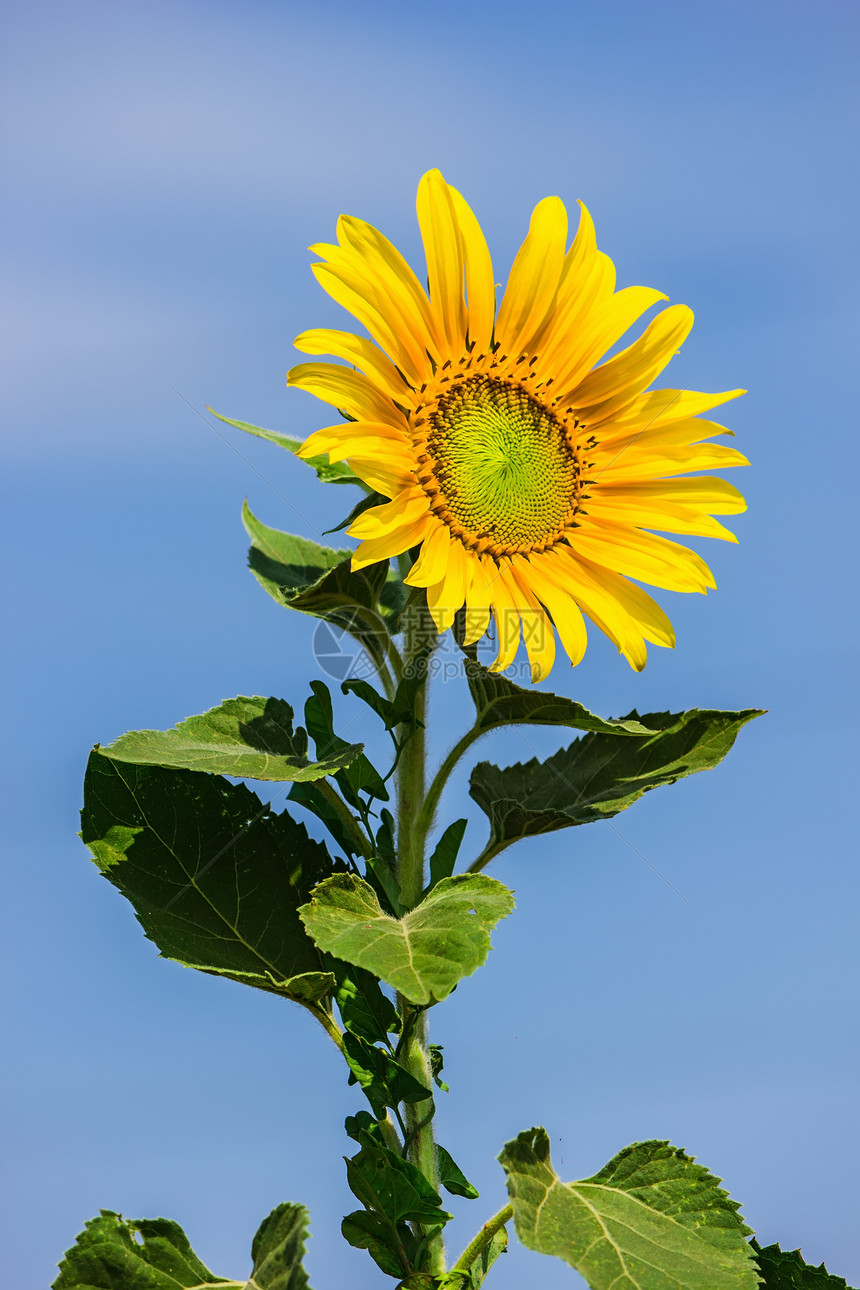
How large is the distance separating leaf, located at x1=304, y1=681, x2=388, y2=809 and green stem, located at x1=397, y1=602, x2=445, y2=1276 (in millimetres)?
48

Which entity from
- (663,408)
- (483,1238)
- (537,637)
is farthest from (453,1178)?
(663,408)

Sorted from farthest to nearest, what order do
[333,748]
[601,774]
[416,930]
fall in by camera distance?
[601,774] < [333,748] < [416,930]

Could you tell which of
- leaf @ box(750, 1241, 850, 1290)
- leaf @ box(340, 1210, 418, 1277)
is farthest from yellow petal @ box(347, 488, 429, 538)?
leaf @ box(750, 1241, 850, 1290)

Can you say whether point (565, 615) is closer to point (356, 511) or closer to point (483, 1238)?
point (356, 511)

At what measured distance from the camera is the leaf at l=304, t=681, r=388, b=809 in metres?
1.67

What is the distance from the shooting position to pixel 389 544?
1.49 metres

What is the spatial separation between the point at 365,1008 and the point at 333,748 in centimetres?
36

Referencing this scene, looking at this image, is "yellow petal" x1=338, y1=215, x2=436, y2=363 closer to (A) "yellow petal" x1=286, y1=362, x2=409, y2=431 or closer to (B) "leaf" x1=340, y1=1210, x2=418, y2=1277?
(A) "yellow petal" x1=286, y1=362, x2=409, y2=431

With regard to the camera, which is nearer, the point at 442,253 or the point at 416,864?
the point at 442,253

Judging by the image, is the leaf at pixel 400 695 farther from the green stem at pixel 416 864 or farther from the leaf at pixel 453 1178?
the leaf at pixel 453 1178

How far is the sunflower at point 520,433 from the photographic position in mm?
1520

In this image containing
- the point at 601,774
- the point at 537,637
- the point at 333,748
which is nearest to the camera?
the point at 537,637

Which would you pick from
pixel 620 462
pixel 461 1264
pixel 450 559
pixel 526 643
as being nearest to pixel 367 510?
pixel 450 559

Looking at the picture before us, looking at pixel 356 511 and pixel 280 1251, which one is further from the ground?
pixel 356 511
